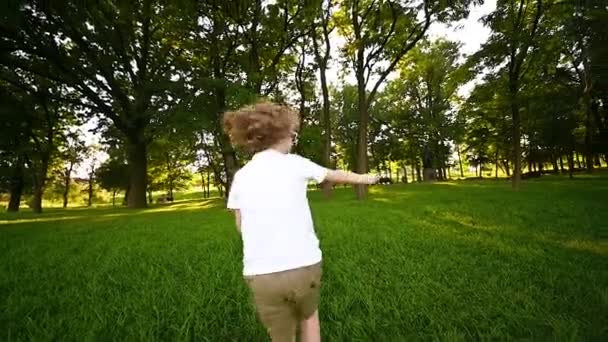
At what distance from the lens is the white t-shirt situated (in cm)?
233

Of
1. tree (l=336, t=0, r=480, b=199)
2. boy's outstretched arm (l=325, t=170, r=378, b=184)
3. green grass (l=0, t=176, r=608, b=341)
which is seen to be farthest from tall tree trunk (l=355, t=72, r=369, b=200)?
boy's outstretched arm (l=325, t=170, r=378, b=184)

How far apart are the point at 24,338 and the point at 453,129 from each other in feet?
156

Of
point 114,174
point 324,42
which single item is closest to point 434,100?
point 324,42

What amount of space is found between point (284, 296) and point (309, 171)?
0.79 m

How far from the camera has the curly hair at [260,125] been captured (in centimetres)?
252

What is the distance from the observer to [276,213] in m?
2.35

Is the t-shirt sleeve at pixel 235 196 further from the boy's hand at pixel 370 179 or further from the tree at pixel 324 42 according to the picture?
the tree at pixel 324 42

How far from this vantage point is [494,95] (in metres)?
23.8

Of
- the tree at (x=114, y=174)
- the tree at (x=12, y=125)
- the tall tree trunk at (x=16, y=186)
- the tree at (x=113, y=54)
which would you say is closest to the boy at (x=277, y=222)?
the tree at (x=113, y=54)

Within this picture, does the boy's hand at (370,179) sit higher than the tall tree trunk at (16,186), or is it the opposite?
the tall tree trunk at (16,186)

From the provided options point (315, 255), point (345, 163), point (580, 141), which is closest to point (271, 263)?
point (315, 255)

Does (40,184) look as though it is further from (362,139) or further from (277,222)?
(277,222)

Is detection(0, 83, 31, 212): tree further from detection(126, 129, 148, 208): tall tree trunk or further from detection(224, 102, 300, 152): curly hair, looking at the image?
detection(224, 102, 300, 152): curly hair

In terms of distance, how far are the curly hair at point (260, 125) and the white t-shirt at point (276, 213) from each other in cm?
13
